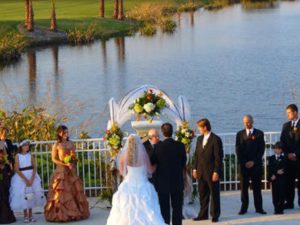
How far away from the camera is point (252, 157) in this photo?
537 inches

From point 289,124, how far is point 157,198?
2998mm

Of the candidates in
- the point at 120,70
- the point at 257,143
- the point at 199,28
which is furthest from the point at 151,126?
the point at 199,28

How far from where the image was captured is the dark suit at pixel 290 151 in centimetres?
1376

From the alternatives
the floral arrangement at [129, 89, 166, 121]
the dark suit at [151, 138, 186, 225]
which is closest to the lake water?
the floral arrangement at [129, 89, 166, 121]

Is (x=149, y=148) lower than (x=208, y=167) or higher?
higher

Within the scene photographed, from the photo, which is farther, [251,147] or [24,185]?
[24,185]

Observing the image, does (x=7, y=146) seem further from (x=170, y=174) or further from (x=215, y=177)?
(x=215, y=177)

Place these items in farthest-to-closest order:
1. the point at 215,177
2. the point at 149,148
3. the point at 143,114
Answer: the point at 143,114 → the point at 215,177 → the point at 149,148

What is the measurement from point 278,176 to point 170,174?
229 centimetres

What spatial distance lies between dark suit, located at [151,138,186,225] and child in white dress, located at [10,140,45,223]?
2480 mm

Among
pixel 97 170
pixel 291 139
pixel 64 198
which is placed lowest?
pixel 97 170

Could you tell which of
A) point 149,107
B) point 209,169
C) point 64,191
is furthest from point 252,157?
point 64,191

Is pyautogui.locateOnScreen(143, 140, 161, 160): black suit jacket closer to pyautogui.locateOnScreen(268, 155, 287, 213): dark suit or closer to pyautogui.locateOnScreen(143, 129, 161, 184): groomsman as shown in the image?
pyautogui.locateOnScreen(143, 129, 161, 184): groomsman

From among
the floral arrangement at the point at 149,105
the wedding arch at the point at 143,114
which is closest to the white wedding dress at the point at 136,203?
the wedding arch at the point at 143,114
